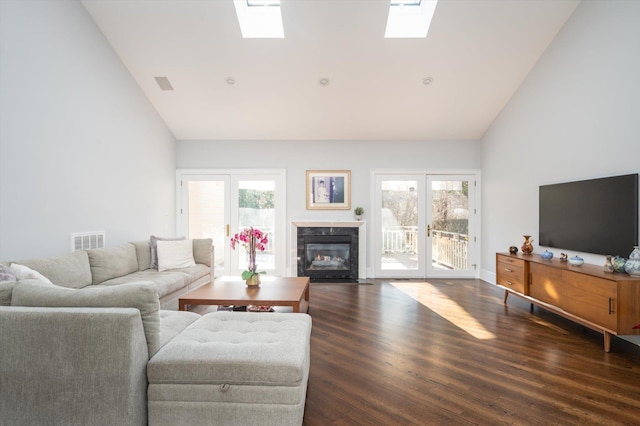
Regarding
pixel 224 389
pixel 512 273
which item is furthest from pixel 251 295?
pixel 512 273

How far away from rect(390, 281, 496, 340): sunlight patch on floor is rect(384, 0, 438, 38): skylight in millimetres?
3409

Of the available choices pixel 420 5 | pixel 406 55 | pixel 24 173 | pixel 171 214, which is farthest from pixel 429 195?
pixel 24 173

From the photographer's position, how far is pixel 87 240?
149 inches

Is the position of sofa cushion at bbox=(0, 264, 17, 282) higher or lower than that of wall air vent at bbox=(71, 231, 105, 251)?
lower

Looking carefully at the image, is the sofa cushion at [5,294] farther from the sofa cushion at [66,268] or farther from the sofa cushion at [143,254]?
the sofa cushion at [143,254]

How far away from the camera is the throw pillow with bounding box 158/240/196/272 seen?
4152 mm

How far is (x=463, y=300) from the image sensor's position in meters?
4.32

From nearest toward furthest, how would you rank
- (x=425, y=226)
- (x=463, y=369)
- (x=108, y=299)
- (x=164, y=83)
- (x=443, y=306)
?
(x=108, y=299) < (x=463, y=369) < (x=443, y=306) < (x=164, y=83) < (x=425, y=226)

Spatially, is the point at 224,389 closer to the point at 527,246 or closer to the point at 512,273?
the point at 512,273

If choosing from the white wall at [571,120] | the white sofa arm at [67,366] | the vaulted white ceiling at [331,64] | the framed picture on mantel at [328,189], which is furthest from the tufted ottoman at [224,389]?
the framed picture on mantel at [328,189]

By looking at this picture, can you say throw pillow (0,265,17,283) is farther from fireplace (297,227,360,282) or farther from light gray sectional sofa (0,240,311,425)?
fireplace (297,227,360,282)

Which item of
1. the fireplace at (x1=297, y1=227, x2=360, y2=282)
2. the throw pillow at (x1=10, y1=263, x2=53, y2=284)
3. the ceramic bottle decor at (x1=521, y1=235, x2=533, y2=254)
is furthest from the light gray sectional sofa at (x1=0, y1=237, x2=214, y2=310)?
the ceramic bottle decor at (x1=521, y1=235, x2=533, y2=254)

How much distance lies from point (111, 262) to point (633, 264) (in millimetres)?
5087

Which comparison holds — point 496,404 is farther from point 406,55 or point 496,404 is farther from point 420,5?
point 420,5
